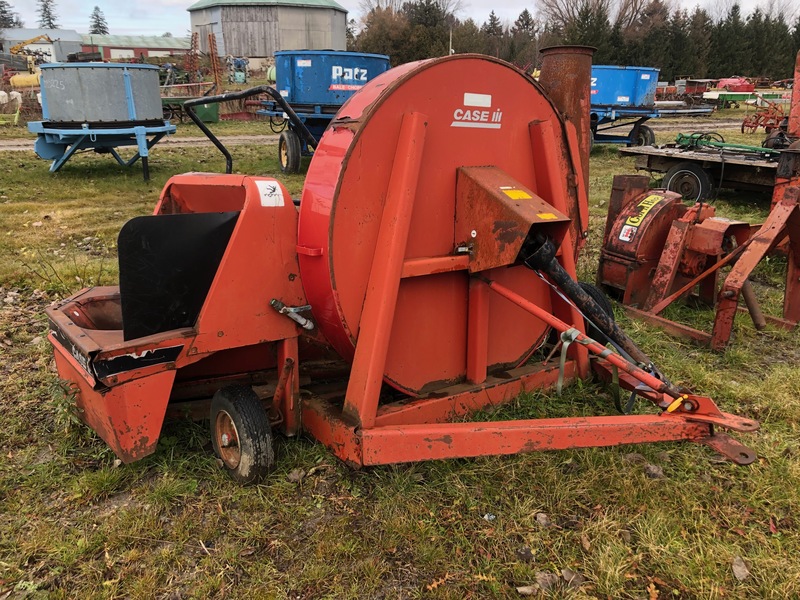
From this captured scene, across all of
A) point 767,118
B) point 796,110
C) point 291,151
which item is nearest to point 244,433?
point 796,110

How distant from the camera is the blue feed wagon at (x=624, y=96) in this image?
1644cm

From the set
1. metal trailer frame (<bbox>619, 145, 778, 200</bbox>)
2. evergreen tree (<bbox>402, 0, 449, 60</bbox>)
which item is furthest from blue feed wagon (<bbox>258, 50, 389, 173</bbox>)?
evergreen tree (<bbox>402, 0, 449, 60</bbox>)

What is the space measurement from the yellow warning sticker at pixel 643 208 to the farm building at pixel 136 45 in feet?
209

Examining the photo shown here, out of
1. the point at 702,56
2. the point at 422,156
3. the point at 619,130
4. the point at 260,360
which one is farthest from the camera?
the point at 702,56

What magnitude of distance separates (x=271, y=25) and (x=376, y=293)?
180 feet

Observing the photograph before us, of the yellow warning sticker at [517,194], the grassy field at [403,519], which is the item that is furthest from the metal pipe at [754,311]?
→ the yellow warning sticker at [517,194]

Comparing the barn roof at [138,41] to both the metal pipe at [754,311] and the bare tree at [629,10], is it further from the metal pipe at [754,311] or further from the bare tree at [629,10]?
the metal pipe at [754,311]

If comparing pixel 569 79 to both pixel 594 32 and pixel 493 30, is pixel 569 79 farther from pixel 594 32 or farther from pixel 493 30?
pixel 493 30

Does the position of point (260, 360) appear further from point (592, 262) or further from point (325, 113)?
point (325, 113)

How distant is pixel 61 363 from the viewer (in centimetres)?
292

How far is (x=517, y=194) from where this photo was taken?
2.64 metres

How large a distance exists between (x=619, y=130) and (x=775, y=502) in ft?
75.1

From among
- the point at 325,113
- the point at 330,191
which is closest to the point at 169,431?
the point at 330,191

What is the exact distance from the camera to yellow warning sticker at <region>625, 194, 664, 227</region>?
4840mm
